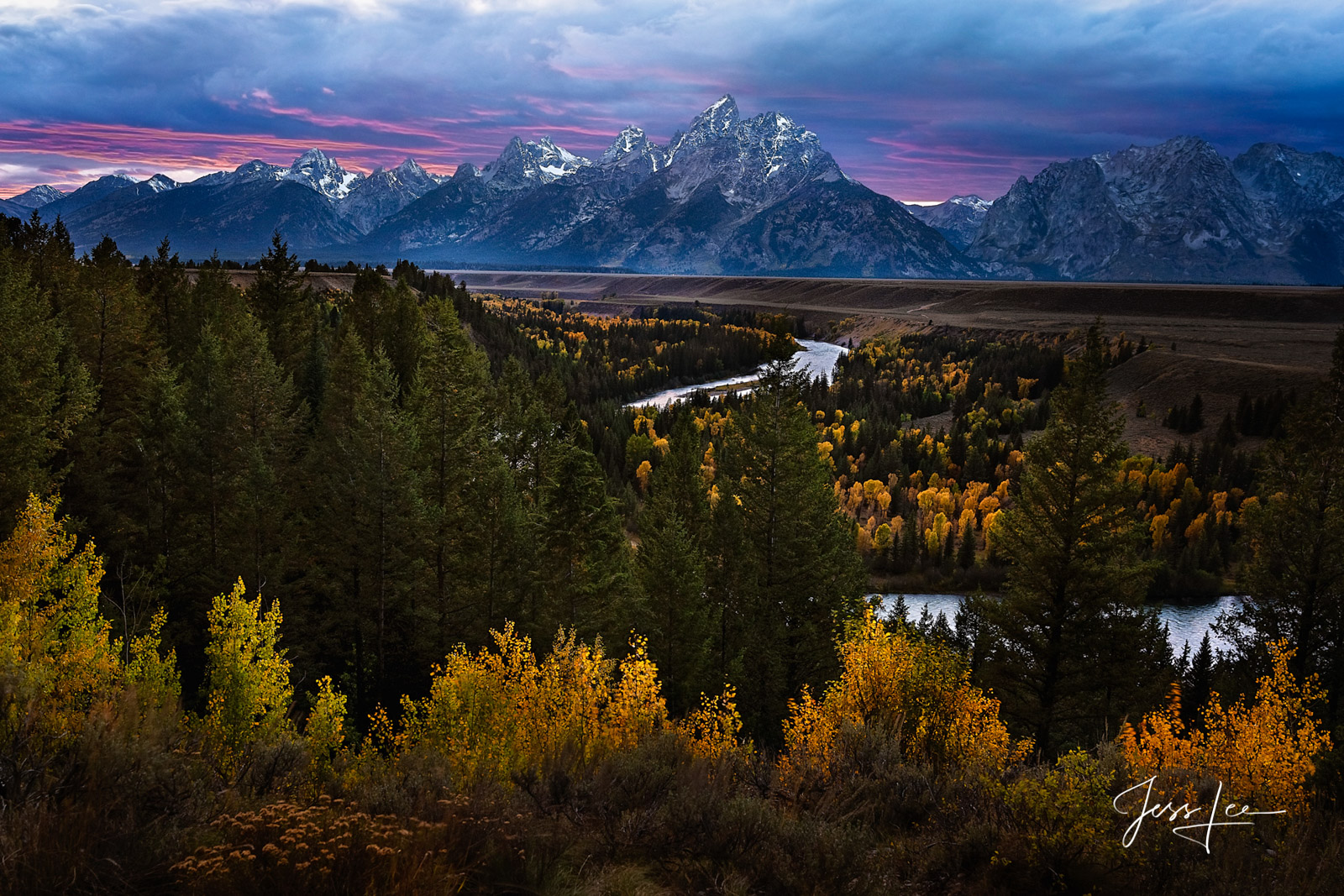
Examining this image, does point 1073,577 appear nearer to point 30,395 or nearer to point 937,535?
point 30,395

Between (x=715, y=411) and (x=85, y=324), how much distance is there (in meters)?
89.4

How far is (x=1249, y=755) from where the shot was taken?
19.0 m

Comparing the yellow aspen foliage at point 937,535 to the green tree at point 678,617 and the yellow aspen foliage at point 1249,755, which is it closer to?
the green tree at point 678,617

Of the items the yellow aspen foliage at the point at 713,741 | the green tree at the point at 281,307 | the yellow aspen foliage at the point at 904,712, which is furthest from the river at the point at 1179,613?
the green tree at the point at 281,307

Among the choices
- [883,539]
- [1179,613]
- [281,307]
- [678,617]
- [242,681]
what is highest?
[281,307]

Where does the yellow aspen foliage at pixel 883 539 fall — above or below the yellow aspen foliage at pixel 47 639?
below

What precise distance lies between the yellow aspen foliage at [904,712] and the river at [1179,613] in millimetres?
43202

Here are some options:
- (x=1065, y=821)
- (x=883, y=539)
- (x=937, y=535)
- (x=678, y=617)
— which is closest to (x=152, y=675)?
(x=678, y=617)

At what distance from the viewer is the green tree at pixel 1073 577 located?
28.9 metres

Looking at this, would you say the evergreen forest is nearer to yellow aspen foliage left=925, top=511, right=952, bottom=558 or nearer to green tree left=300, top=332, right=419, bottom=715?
green tree left=300, top=332, right=419, bottom=715

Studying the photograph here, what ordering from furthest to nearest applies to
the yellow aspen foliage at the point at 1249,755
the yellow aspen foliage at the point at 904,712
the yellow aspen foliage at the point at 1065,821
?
the yellow aspen foliage at the point at 904,712 → the yellow aspen foliage at the point at 1249,755 → the yellow aspen foliage at the point at 1065,821

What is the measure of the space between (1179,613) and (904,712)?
2515 inches

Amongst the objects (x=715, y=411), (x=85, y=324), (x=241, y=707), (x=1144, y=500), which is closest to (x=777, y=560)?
(x=241, y=707)
